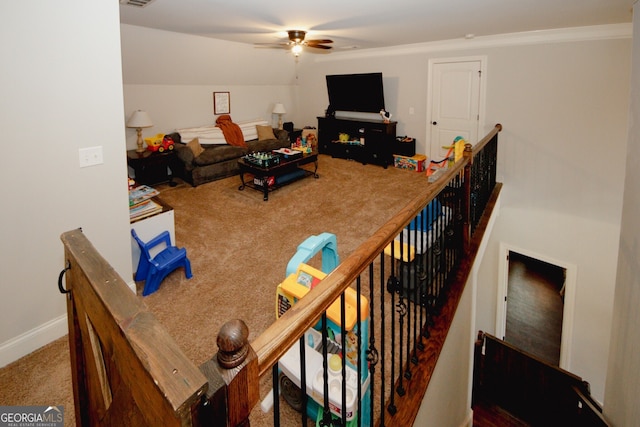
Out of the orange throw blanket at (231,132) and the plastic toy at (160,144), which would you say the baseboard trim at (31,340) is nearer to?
the plastic toy at (160,144)

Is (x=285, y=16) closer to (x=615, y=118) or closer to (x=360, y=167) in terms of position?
(x=360, y=167)

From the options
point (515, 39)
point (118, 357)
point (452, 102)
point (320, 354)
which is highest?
point (515, 39)

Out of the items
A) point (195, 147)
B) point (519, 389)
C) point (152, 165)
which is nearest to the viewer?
point (519, 389)

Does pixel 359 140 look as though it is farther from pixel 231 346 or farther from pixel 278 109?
pixel 231 346

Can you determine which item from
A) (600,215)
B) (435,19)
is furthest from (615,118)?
(435,19)

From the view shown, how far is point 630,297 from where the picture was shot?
2346 mm

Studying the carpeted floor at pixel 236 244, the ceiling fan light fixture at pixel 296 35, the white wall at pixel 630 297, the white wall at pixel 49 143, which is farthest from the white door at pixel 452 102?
the white wall at pixel 49 143

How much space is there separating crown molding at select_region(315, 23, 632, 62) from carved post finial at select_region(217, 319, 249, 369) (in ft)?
19.6

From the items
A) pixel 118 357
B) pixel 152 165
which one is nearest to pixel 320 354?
pixel 118 357

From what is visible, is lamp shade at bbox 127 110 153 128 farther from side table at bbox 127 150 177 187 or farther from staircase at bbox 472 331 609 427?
staircase at bbox 472 331 609 427

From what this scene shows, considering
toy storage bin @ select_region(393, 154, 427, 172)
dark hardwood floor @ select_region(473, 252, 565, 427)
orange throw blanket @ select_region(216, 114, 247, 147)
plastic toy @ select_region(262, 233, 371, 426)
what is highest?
orange throw blanket @ select_region(216, 114, 247, 147)

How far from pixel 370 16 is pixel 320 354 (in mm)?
3740

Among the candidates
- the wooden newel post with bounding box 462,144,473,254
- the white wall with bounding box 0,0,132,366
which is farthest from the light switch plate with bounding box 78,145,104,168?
the wooden newel post with bounding box 462,144,473,254

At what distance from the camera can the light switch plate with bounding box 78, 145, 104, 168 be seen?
224cm
